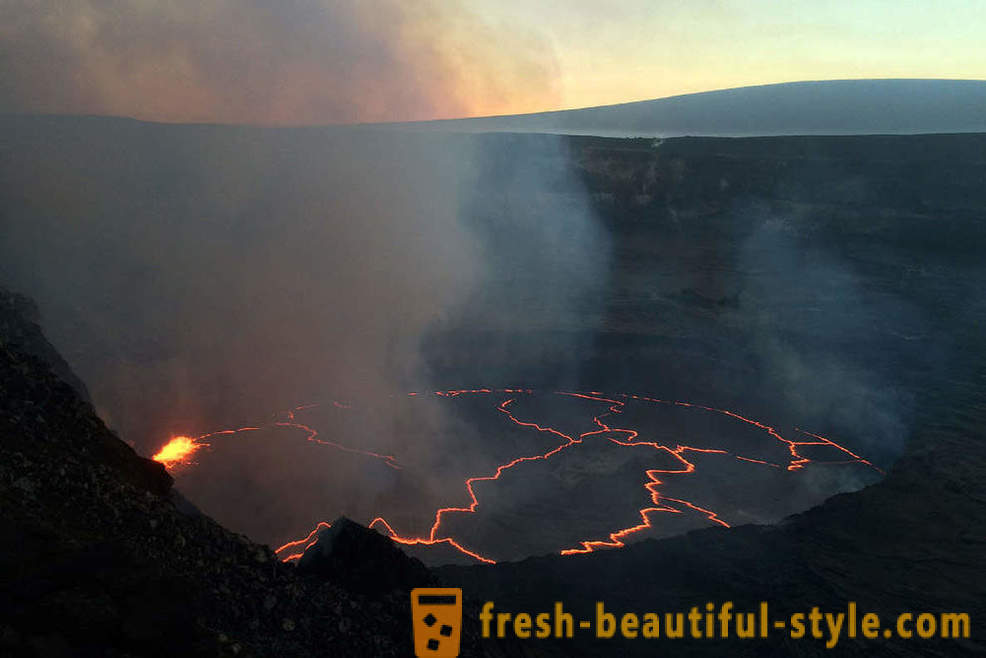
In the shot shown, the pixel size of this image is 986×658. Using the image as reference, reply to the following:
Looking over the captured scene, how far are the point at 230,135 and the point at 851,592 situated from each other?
106 ft

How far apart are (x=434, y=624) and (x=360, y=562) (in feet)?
3.92

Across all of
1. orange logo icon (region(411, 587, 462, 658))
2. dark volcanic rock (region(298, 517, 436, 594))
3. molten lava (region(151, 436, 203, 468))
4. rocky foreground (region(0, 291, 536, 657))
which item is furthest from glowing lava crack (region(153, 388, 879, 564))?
rocky foreground (region(0, 291, 536, 657))

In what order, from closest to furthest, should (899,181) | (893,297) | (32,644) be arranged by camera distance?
(32,644)
(893,297)
(899,181)

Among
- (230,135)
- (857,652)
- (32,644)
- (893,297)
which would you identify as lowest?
(32,644)

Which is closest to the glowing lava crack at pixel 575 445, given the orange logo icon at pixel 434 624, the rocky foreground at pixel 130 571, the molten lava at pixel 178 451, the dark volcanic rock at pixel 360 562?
the molten lava at pixel 178 451

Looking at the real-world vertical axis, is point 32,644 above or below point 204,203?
below

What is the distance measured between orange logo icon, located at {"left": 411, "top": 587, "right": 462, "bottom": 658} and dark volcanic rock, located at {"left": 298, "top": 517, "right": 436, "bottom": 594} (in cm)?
42

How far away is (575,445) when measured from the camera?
16297mm

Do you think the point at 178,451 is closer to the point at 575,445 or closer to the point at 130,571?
the point at 575,445

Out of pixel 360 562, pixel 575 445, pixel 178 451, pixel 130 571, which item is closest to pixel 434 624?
pixel 360 562

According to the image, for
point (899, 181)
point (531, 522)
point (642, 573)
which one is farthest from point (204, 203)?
point (899, 181)

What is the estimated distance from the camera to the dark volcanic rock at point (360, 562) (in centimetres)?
719

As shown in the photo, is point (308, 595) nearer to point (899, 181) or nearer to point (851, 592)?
point (851, 592)

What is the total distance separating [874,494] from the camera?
12.8m
